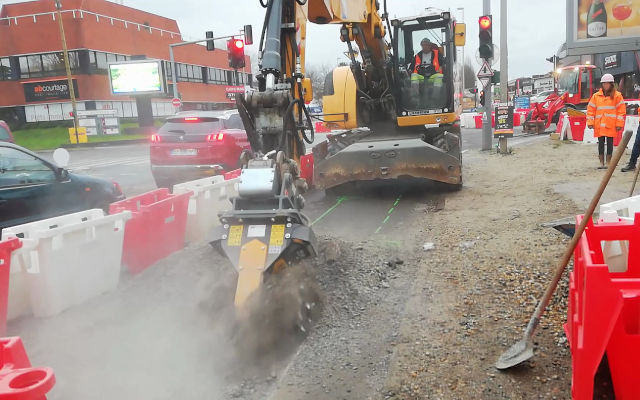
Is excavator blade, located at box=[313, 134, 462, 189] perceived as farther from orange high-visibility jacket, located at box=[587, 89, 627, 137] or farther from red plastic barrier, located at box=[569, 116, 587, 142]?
red plastic barrier, located at box=[569, 116, 587, 142]

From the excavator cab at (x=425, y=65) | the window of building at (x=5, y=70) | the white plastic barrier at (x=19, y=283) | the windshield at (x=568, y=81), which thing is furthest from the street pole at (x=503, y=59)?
the window of building at (x=5, y=70)

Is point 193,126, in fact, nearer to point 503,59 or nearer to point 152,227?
point 152,227

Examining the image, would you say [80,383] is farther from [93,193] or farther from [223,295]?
[93,193]

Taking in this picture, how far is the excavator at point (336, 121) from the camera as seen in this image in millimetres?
4309

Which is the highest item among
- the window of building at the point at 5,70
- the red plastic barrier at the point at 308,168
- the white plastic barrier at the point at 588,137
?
the window of building at the point at 5,70

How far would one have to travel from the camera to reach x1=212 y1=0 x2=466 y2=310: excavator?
4.31 meters

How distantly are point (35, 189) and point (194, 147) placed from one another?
5.19 meters

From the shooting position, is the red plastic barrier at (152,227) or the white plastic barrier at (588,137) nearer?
the red plastic barrier at (152,227)

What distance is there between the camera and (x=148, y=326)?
15.1 feet

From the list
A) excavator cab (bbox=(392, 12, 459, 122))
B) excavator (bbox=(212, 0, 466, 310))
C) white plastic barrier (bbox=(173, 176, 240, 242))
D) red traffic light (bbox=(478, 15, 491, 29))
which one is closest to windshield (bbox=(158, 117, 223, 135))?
excavator (bbox=(212, 0, 466, 310))

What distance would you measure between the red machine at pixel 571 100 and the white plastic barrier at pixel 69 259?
23.2 m

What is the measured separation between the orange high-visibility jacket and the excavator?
122 inches

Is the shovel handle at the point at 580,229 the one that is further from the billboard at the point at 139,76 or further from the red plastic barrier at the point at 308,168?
the billboard at the point at 139,76

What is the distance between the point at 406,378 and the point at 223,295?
6.75 feet
